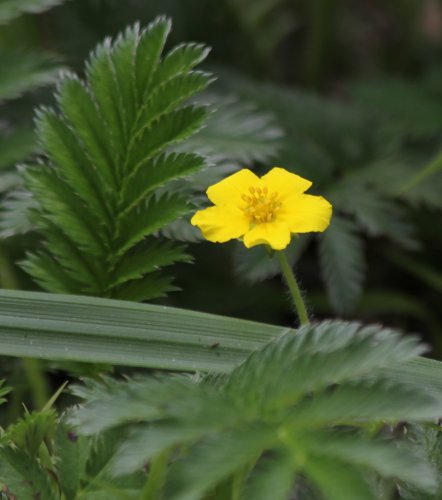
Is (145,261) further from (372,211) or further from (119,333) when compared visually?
(372,211)

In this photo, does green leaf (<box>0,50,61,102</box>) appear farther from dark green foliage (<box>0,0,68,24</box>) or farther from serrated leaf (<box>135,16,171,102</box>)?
serrated leaf (<box>135,16,171,102</box>)

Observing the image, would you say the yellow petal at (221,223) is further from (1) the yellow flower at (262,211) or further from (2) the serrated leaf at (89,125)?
(2) the serrated leaf at (89,125)

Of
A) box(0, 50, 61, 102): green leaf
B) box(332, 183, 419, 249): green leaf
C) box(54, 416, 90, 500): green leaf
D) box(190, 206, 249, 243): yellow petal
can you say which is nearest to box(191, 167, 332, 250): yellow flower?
box(190, 206, 249, 243): yellow petal

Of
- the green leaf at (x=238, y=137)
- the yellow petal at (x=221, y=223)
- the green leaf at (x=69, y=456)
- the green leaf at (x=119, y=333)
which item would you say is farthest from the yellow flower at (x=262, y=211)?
the green leaf at (x=238, y=137)

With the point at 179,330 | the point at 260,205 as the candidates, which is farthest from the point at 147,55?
the point at 179,330

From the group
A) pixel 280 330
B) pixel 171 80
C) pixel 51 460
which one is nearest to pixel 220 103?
pixel 171 80

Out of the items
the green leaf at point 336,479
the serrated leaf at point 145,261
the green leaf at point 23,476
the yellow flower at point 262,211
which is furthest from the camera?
the serrated leaf at point 145,261

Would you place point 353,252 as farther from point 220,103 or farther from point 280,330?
point 280,330
